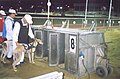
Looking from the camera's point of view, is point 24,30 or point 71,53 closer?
point 71,53

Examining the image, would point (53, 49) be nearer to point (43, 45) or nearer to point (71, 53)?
point (71, 53)

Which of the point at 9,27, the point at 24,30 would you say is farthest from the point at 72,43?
the point at 9,27

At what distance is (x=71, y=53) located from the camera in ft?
20.4

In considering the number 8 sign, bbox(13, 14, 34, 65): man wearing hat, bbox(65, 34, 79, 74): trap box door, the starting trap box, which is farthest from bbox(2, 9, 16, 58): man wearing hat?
the number 8 sign

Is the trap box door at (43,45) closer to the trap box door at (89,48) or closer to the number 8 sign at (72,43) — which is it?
the number 8 sign at (72,43)

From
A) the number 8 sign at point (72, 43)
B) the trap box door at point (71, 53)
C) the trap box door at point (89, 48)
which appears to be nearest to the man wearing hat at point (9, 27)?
the trap box door at point (71, 53)

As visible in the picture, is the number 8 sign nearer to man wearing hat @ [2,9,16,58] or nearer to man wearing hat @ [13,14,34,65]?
man wearing hat @ [13,14,34,65]

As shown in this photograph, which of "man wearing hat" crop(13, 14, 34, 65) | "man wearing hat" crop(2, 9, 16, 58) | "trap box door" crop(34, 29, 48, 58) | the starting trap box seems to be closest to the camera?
the starting trap box

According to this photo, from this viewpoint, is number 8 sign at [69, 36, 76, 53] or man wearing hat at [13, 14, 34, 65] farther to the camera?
man wearing hat at [13, 14, 34, 65]

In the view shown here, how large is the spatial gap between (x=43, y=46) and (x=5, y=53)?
58.2 inches

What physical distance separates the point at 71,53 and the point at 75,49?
0.85 feet

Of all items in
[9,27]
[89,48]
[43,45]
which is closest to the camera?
[89,48]

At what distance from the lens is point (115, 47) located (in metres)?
8.45

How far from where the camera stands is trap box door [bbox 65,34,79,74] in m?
6.03
